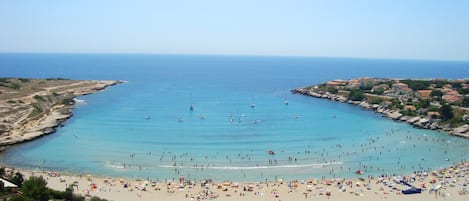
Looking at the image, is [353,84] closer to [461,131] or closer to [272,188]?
[461,131]

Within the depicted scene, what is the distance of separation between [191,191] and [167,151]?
1500cm

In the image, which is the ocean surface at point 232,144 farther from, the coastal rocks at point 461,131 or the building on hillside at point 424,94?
the building on hillside at point 424,94

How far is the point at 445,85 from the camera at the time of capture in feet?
349

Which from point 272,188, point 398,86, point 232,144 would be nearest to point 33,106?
point 232,144

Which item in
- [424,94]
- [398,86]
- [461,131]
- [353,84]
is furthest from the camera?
[353,84]

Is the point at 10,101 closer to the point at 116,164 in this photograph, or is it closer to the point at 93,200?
the point at 116,164

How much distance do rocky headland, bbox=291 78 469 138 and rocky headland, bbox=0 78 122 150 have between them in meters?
57.9

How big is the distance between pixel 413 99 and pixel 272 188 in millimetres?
63100

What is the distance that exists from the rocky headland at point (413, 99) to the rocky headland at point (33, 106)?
5794 cm

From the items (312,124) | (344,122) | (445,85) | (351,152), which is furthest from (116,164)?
(445,85)

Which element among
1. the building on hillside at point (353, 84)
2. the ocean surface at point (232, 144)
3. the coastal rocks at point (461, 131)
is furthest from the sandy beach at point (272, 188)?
the building on hillside at point (353, 84)

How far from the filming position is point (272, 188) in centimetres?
4056

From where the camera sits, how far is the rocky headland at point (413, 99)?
72.6 m

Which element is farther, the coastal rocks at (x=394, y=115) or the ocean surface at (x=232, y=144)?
the coastal rocks at (x=394, y=115)
